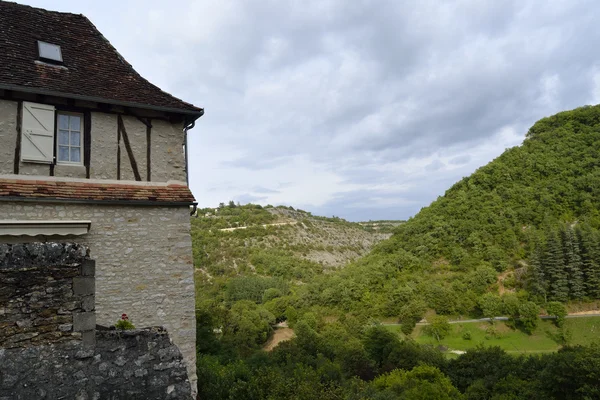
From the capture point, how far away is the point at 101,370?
8.72 feet

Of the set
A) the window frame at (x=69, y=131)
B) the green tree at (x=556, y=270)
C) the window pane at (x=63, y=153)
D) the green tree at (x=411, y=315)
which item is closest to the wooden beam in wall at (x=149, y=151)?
the window frame at (x=69, y=131)

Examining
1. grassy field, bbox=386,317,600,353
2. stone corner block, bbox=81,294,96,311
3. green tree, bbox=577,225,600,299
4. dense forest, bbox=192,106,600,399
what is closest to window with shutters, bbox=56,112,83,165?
stone corner block, bbox=81,294,96,311

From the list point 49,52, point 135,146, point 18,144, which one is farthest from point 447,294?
point 49,52

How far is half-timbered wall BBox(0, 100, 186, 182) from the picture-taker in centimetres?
687

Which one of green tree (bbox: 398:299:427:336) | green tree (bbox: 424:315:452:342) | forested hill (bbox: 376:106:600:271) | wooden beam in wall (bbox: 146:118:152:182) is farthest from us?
forested hill (bbox: 376:106:600:271)

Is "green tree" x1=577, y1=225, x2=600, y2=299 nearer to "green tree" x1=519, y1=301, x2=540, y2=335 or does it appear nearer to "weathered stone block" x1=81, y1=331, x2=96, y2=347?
"green tree" x1=519, y1=301, x2=540, y2=335

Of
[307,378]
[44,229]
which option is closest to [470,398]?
[307,378]

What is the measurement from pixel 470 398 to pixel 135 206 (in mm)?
15616

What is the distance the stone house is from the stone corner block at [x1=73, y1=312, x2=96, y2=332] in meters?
4.88

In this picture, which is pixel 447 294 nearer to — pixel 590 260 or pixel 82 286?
pixel 590 260

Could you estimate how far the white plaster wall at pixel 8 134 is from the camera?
677 cm

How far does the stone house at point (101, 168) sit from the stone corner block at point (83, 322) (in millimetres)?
4877

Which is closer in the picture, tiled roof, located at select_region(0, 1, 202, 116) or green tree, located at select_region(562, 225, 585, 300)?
tiled roof, located at select_region(0, 1, 202, 116)

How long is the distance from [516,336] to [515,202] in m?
16.5
